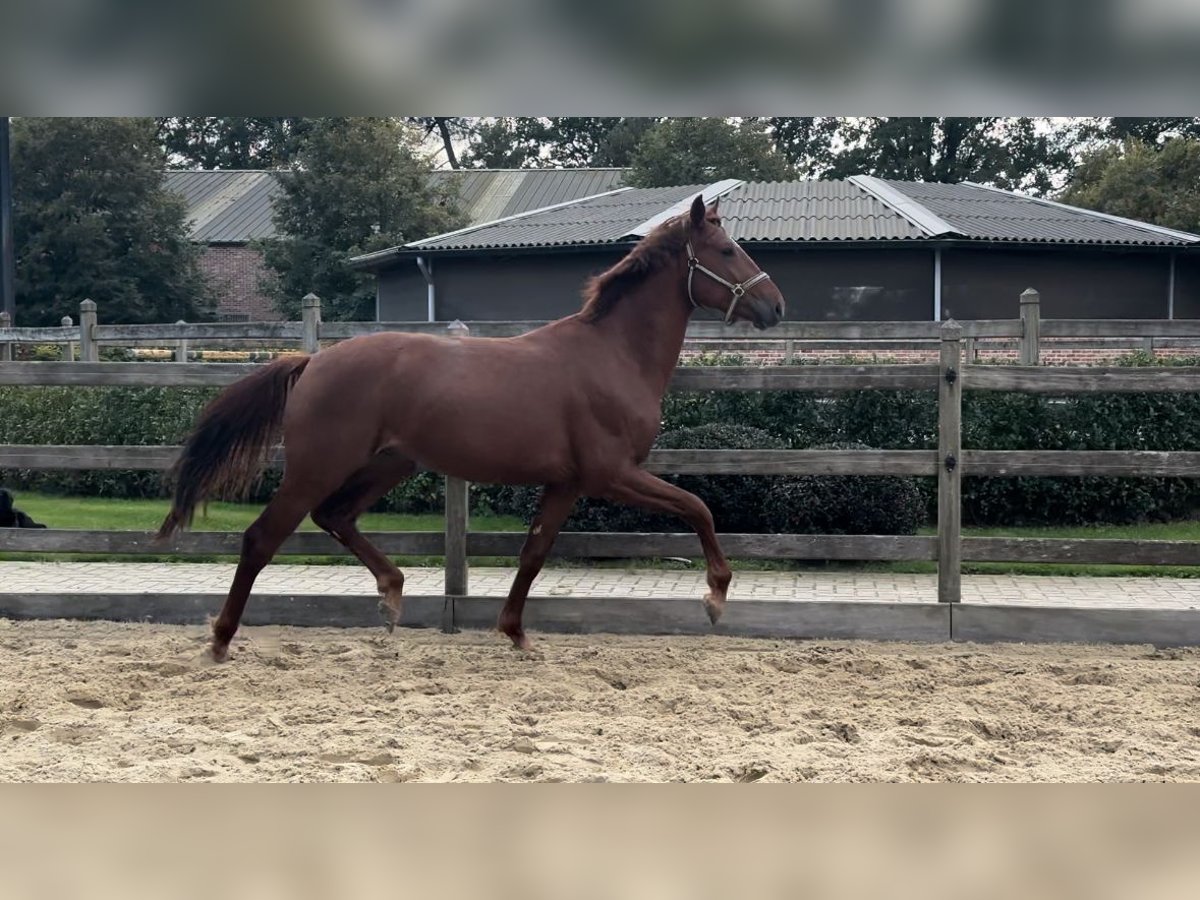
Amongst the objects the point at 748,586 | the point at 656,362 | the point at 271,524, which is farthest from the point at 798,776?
the point at 748,586

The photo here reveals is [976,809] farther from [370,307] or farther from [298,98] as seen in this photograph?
[370,307]

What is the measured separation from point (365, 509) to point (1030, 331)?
7.79m

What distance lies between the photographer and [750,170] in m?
31.3

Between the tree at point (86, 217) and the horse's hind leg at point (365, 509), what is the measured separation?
81.3 feet

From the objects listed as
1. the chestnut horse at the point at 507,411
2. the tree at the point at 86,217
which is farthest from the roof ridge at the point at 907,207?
the tree at the point at 86,217

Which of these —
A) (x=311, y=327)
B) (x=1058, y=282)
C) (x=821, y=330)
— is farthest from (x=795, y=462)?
(x=1058, y=282)

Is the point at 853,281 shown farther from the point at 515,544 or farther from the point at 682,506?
the point at 682,506

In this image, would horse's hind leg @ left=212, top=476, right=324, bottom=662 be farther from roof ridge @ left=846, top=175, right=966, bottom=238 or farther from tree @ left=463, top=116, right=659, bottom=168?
tree @ left=463, top=116, right=659, bottom=168

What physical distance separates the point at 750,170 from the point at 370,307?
→ 11102 millimetres

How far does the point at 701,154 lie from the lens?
30.5 m

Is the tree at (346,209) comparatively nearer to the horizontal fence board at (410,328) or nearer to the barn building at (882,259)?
the barn building at (882,259)

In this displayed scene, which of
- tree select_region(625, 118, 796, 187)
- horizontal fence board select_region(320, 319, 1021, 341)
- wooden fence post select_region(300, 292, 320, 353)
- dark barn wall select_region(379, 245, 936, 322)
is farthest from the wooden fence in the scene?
tree select_region(625, 118, 796, 187)

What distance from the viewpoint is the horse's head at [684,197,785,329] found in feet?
18.3

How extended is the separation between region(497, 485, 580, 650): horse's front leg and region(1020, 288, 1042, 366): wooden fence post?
23.2 ft
